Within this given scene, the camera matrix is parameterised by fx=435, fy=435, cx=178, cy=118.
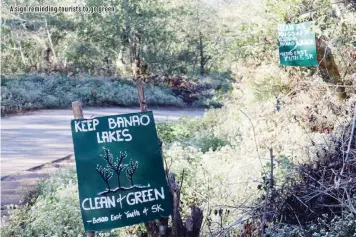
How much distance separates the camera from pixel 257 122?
273 inches

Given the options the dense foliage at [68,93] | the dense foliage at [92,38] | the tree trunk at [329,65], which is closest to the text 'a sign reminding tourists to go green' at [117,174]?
the tree trunk at [329,65]

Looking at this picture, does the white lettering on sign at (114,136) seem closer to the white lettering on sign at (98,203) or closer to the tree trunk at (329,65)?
the white lettering on sign at (98,203)

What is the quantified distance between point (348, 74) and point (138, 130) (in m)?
5.14

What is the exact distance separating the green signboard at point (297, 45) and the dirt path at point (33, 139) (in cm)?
318

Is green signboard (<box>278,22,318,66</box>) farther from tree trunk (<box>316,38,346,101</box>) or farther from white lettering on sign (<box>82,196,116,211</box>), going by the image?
white lettering on sign (<box>82,196,116,211</box>)

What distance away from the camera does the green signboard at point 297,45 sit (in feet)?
20.8

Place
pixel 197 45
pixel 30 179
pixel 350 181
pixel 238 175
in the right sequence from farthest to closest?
pixel 197 45 < pixel 30 179 < pixel 238 175 < pixel 350 181

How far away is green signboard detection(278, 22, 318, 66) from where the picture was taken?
6.33m

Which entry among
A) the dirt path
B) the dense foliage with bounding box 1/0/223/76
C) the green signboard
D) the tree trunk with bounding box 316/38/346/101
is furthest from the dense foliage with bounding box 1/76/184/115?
the tree trunk with bounding box 316/38/346/101

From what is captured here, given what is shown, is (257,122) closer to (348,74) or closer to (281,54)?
(281,54)

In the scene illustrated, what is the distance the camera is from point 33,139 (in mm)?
9453

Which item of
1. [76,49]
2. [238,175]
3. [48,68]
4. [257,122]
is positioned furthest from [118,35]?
[238,175]

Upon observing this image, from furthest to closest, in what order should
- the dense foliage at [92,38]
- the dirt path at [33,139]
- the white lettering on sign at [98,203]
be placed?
the dense foliage at [92,38] → the dirt path at [33,139] → the white lettering on sign at [98,203]

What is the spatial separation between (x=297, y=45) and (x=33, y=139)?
5944 mm
